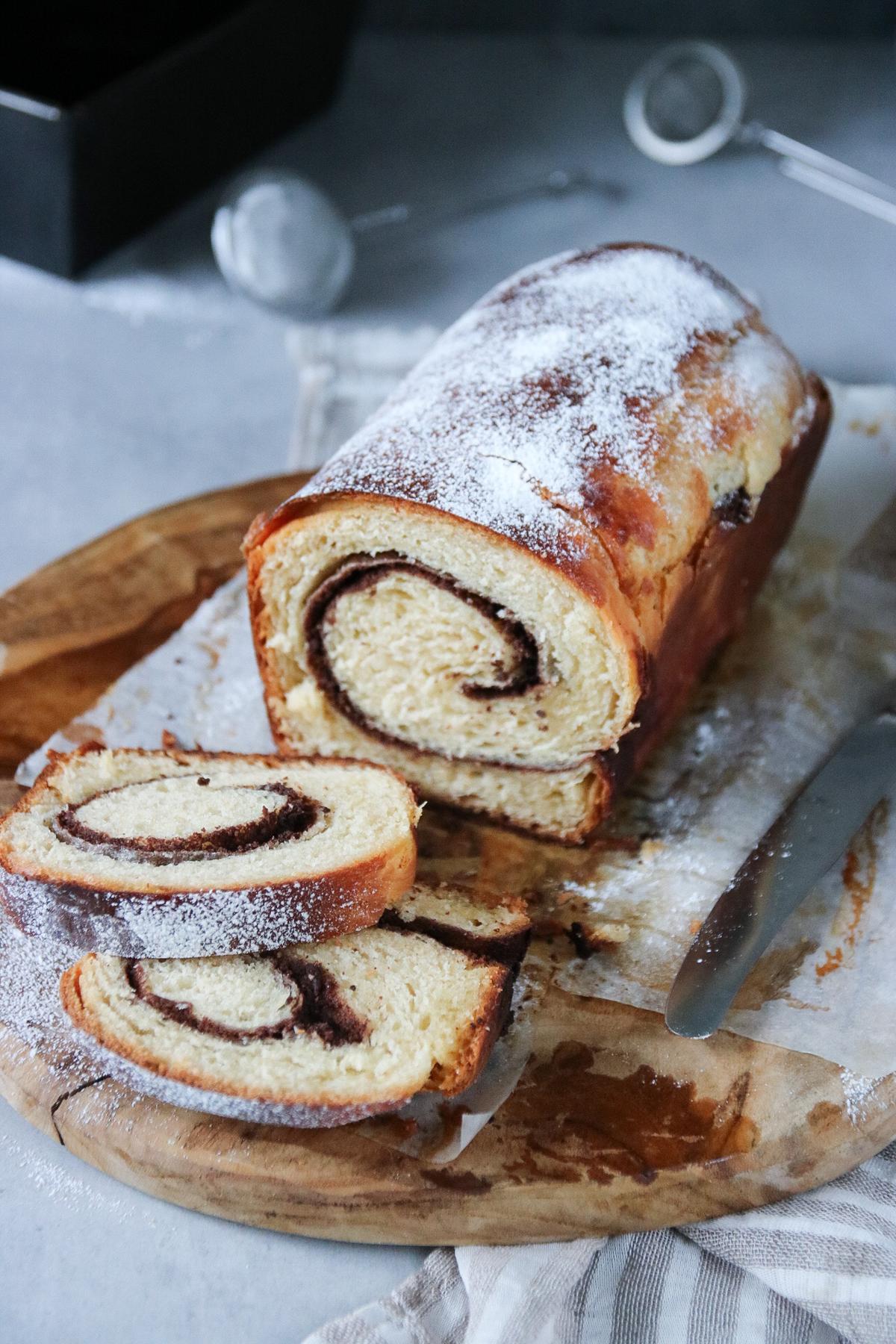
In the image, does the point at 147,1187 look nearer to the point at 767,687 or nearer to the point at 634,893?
the point at 634,893

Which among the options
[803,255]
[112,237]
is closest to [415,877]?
[112,237]

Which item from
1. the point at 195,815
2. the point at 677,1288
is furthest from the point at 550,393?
Answer: the point at 677,1288

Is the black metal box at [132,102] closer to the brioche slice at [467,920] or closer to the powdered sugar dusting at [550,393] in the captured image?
the powdered sugar dusting at [550,393]

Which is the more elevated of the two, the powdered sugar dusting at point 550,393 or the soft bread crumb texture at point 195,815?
the powdered sugar dusting at point 550,393

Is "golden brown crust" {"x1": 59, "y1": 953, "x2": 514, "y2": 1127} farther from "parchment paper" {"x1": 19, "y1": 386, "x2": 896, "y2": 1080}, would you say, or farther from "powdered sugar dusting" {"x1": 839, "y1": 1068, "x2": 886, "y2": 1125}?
"powdered sugar dusting" {"x1": 839, "y1": 1068, "x2": 886, "y2": 1125}

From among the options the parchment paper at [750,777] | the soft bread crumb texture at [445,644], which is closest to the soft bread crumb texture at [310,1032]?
the parchment paper at [750,777]

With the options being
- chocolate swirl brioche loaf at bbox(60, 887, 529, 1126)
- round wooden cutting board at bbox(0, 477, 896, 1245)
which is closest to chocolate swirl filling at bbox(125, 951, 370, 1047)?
chocolate swirl brioche loaf at bbox(60, 887, 529, 1126)
